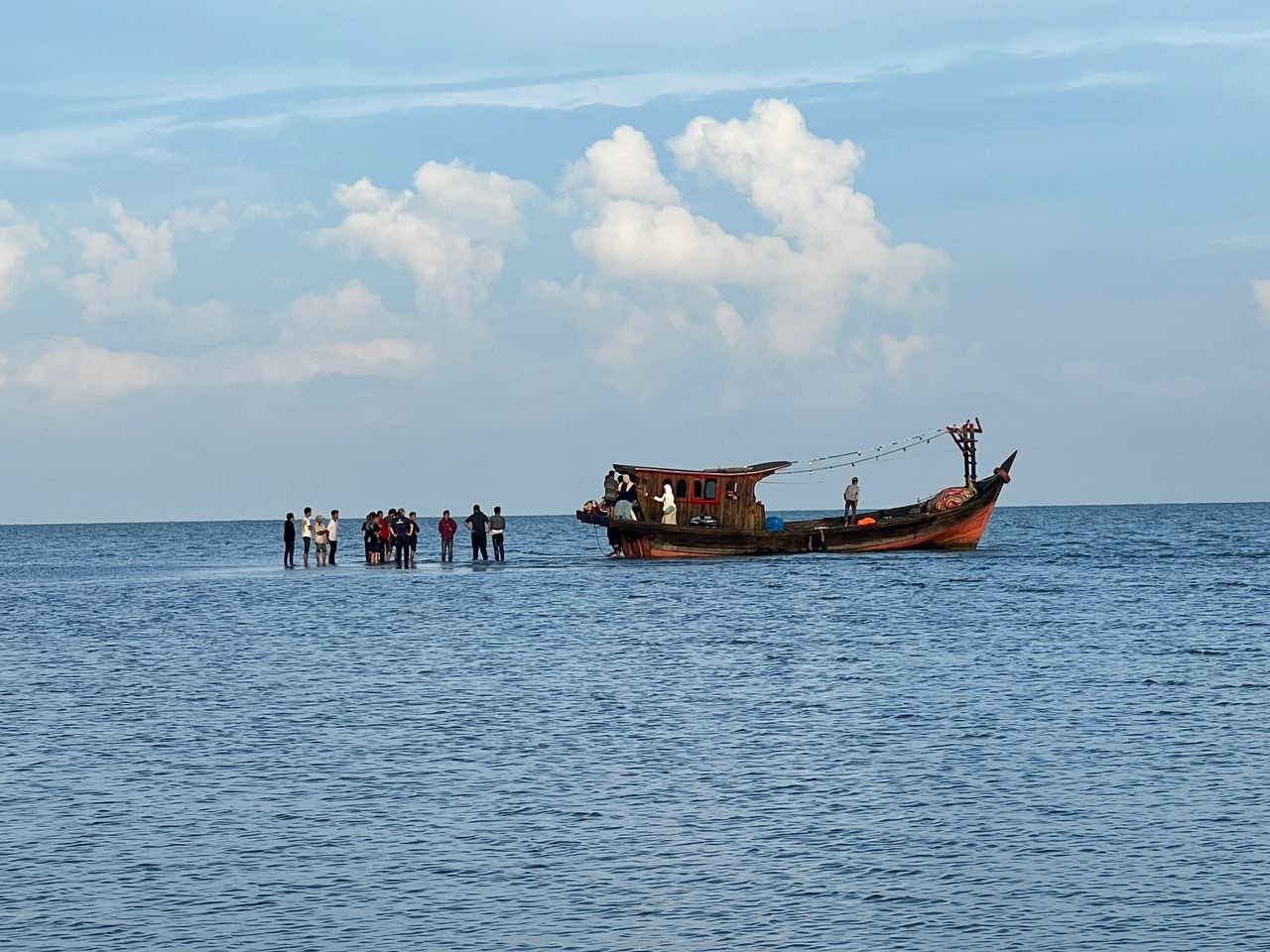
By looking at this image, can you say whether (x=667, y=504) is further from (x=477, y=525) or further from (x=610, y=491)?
(x=477, y=525)

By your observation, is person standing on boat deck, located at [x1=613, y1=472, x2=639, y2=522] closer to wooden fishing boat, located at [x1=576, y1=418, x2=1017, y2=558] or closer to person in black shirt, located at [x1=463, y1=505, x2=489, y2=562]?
wooden fishing boat, located at [x1=576, y1=418, x2=1017, y2=558]

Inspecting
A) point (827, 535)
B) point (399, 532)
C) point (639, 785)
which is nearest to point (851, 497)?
point (827, 535)

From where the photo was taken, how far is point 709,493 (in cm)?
5512

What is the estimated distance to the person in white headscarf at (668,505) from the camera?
179ft

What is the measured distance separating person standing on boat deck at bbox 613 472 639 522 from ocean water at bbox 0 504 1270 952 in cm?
1729

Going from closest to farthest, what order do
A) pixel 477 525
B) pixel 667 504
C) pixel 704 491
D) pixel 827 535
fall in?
pixel 667 504 → pixel 704 491 → pixel 477 525 → pixel 827 535

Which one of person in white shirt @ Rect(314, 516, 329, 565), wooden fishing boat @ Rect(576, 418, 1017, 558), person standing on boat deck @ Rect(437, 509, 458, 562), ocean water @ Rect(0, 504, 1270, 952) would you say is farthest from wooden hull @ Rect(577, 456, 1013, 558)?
ocean water @ Rect(0, 504, 1270, 952)

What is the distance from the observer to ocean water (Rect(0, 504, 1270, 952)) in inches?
478

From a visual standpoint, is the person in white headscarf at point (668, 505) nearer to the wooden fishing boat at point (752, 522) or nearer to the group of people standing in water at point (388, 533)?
the wooden fishing boat at point (752, 522)

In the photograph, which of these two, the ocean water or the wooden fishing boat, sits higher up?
the wooden fishing boat

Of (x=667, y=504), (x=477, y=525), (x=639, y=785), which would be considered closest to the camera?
(x=639, y=785)

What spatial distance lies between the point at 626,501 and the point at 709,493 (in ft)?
9.31

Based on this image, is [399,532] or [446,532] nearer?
[399,532]

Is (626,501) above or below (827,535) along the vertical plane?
above
